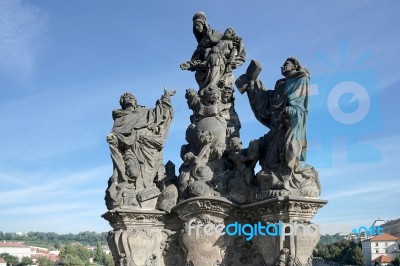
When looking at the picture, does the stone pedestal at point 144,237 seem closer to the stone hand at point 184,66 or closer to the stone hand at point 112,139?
the stone hand at point 112,139

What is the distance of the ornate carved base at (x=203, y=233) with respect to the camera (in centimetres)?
859

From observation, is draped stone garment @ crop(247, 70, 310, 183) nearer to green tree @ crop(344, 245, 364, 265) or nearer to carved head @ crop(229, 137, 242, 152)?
carved head @ crop(229, 137, 242, 152)

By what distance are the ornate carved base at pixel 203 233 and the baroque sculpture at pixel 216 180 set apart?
0.06 ft

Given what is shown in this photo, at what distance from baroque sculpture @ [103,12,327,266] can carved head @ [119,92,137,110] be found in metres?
0.03

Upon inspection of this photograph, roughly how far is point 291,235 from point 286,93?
251cm

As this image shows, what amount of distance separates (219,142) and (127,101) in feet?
6.85

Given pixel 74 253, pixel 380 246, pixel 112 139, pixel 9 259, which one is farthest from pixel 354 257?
pixel 9 259

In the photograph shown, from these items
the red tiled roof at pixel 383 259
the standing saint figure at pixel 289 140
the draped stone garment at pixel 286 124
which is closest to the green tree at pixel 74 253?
the red tiled roof at pixel 383 259

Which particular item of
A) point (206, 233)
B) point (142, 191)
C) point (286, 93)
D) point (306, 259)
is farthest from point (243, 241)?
point (286, 93)

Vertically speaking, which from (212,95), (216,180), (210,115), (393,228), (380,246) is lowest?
(216,180)

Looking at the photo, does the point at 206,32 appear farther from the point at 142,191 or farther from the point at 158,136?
the point at 142,191

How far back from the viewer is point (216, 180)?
9.45 meters

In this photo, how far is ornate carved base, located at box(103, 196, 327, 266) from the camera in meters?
8.59

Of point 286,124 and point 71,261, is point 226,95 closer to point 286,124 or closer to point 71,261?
point 286,124
